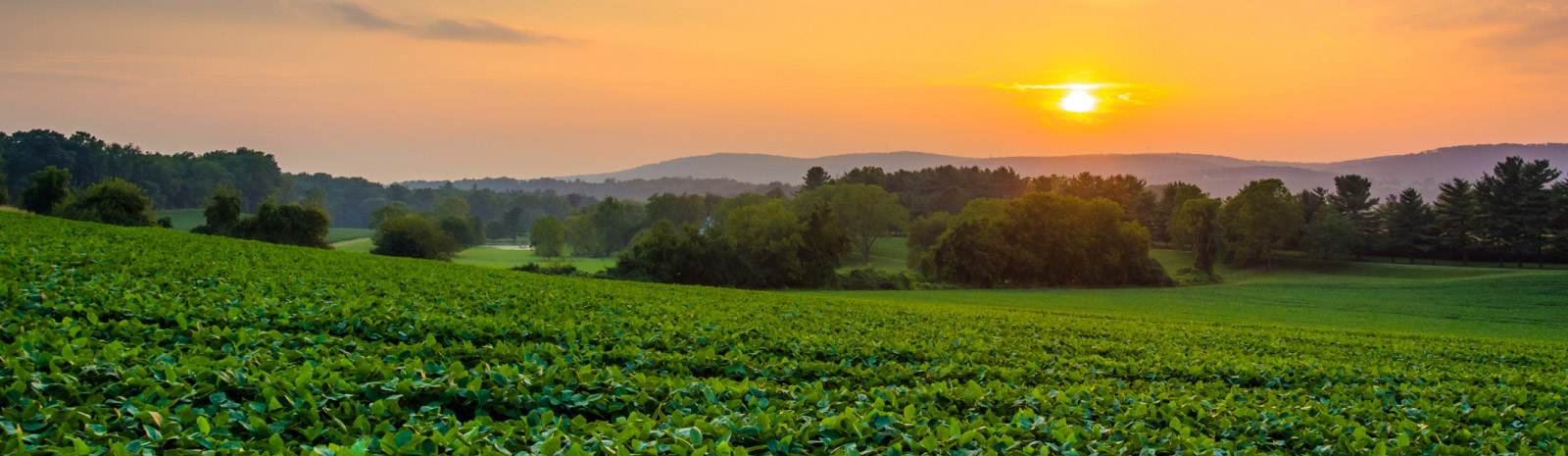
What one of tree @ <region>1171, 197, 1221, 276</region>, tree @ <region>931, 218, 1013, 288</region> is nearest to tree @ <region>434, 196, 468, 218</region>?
tree @ <region>931, 218, 1013, 288</region>

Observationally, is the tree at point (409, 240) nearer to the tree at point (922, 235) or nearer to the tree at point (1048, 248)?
the tree at point (1048, 248)

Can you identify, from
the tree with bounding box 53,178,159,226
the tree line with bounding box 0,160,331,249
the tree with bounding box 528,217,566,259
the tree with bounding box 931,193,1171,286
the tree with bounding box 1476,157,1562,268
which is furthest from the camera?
the tree with bounding box 528,217,566,259

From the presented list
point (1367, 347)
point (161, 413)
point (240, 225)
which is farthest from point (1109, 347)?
point (240, 225)

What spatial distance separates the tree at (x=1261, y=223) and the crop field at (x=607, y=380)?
2727 inches

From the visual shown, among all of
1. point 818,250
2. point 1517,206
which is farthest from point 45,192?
point 1517,206

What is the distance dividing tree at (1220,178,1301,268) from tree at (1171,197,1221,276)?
256 cm

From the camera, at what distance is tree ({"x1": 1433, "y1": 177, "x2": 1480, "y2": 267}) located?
233 ft

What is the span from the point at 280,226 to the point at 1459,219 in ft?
322

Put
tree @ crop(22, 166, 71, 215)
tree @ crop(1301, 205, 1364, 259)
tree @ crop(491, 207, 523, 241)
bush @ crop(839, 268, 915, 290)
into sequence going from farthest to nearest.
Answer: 1. tree @ crop(491, 207, 523, 241)
2. tree @ crop(1301, 205, 1364, 259)
3. bush @ crop(839, 268, 915, 290)
4. tree @ crop(22, 166, 71, 215)

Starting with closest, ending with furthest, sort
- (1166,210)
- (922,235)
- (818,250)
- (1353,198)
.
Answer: (818,250) → (922,235) → (1353,198) → (1166,210)

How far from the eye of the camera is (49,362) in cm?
473

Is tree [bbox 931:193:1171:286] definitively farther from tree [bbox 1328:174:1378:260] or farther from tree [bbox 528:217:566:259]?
tree [bbox 528:217:566:259]

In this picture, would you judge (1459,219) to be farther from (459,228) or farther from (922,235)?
(459,228)

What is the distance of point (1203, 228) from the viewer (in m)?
75.8
